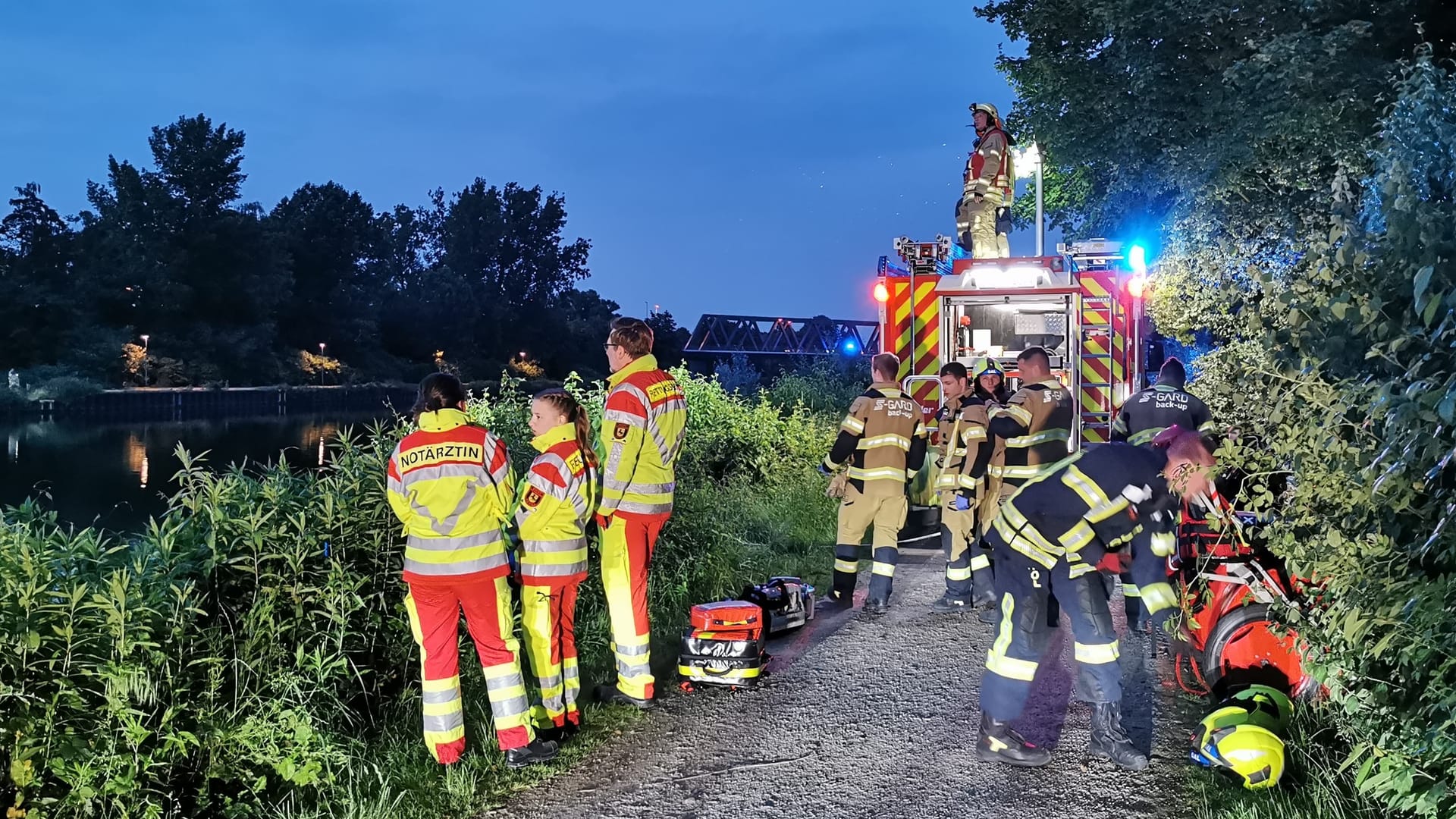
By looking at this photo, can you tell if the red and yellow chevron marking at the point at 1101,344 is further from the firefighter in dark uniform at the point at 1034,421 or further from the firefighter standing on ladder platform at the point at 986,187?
the firefighter in dark uniform at the point at 1034,421

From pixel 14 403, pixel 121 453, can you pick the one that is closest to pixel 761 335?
pixel 121 453

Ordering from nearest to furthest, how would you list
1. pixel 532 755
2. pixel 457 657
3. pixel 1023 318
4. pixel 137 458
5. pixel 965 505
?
1. pixel 457 657
2. pixel 532 755
3. pixel 965 505
4. pixel 1023 318
5. pixel 137 458

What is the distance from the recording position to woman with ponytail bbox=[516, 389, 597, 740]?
5.08 meters

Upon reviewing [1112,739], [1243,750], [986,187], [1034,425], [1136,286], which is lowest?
[1112,739]

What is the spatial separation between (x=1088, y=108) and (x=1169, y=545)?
10.6 m

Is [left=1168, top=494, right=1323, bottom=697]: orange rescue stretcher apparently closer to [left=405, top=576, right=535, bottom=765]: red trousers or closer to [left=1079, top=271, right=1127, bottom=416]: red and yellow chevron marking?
[left=405, top=576, right=535, bottom=765]: red trousers

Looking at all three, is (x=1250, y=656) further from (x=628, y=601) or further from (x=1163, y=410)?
(x=628, y=601)

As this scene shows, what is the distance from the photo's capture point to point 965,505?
7.46 meters

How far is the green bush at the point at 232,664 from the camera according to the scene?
3.80 m

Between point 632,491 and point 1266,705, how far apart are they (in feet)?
10.0

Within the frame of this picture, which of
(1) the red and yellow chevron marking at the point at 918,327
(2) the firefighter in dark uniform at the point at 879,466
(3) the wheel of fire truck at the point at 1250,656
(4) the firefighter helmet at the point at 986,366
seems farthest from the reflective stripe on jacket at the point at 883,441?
(3) the wheel of fire truck at the point at 1250,656

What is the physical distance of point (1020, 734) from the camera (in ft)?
16.7

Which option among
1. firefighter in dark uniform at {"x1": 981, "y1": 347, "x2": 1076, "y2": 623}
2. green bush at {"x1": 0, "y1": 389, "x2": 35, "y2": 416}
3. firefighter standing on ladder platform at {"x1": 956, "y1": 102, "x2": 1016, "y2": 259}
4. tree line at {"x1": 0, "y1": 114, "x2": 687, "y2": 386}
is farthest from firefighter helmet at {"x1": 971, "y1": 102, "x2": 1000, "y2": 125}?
green bush at {"x1": 0, "y1": 389, "x2": 35, "y2": 416}

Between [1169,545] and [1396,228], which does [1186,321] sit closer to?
[1169,545]
